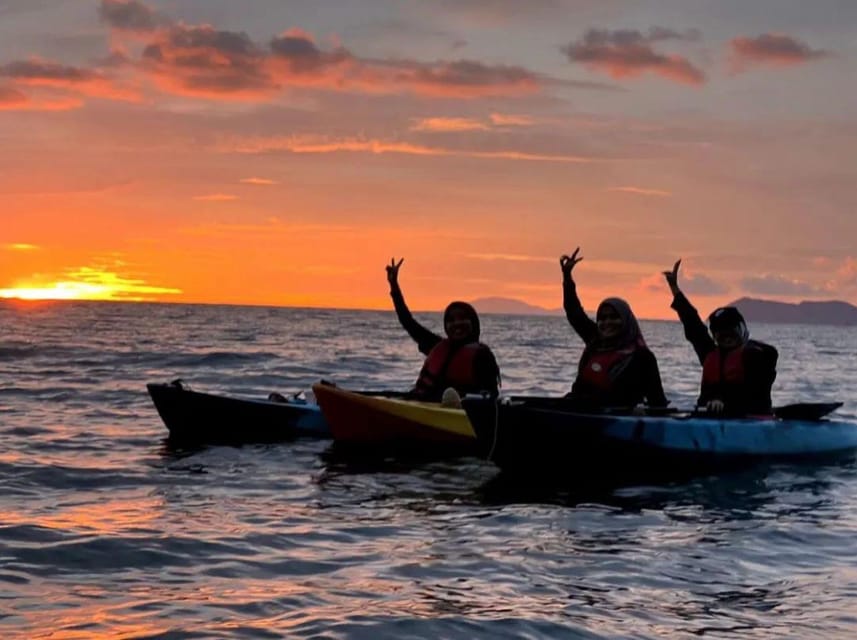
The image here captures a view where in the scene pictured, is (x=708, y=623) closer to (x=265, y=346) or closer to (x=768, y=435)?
(x=768, y=435)

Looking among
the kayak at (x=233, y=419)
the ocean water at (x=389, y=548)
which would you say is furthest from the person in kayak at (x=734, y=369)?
the kayak at (x=233, y=419)

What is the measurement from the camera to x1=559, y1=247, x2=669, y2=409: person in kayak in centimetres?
1225

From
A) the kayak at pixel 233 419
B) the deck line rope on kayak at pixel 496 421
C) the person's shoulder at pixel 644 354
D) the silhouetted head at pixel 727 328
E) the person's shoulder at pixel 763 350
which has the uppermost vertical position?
the silhouetted head at pixel 727 328

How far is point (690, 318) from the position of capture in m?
13.2

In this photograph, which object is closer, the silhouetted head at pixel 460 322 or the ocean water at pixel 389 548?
the ocean water at pixel 389 548

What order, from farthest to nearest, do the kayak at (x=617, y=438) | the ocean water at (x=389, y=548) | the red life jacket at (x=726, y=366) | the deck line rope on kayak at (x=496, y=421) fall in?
the red life jacket at (x=726, y=366), the kayak at (x=617, y=438), the deck line rope on kayak at (x=496, y=421), the ocean water at (x=389, y=548)

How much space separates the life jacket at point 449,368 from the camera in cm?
1330

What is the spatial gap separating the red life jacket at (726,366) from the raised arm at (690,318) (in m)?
0.29

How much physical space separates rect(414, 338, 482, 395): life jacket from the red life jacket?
276 cm

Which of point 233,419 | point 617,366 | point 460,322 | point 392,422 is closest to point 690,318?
point 617,366

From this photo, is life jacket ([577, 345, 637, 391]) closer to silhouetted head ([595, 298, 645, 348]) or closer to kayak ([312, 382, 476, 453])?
silhouetted head ([595, 298, 645, 348])

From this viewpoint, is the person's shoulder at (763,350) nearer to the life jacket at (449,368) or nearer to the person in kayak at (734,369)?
the person in kayak at (734,369)

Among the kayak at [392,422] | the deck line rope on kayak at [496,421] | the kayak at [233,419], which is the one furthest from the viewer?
the kayak at [233,419]

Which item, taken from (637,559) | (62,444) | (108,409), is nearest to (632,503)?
(637,559)
